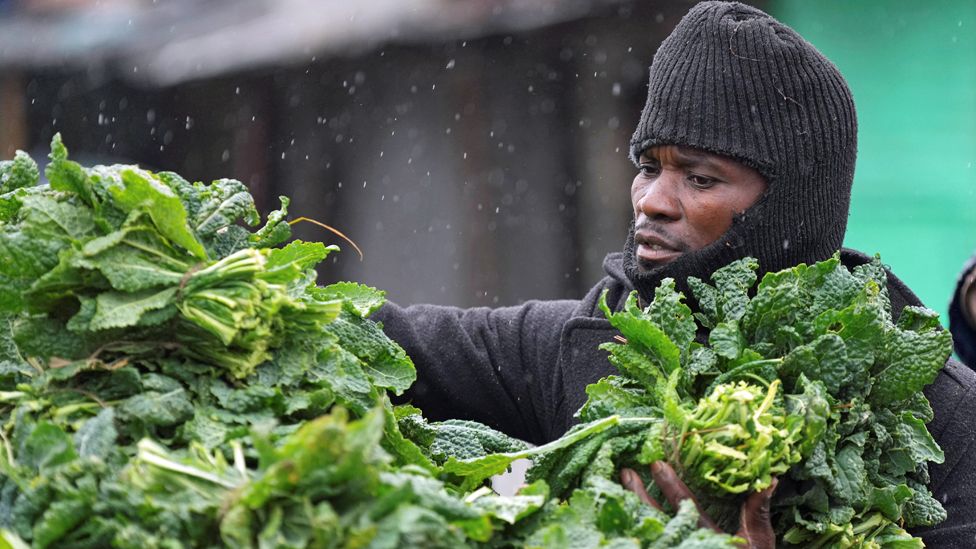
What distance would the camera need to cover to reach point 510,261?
7109 millimetres

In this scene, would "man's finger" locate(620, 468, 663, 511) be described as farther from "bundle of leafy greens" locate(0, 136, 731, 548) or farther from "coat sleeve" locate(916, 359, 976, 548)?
"coat sleeve" locate(916, 359, 976, 548)

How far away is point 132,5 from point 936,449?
549cm

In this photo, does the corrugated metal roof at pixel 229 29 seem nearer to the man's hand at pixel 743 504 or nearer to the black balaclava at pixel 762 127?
the black balaclava at pixel 762 127

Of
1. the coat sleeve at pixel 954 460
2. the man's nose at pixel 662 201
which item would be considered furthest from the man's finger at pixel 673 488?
the man's nose at pixel 662 201

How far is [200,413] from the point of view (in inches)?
71.8

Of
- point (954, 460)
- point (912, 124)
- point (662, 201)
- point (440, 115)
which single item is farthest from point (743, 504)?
point (440, 115)

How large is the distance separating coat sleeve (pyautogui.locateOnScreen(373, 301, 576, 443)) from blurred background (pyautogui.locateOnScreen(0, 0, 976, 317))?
326 centimetres

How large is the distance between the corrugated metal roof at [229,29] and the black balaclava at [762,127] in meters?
3.61

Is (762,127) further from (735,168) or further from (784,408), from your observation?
(784,408)

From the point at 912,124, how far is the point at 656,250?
11.4 feet

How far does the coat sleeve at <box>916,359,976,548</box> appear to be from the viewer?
2.40m

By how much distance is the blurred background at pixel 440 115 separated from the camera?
225 inches

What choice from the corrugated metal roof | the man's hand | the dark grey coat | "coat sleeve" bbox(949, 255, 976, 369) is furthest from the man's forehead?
the corrugated metal roof

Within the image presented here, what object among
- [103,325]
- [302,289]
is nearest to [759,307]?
[302,289]
